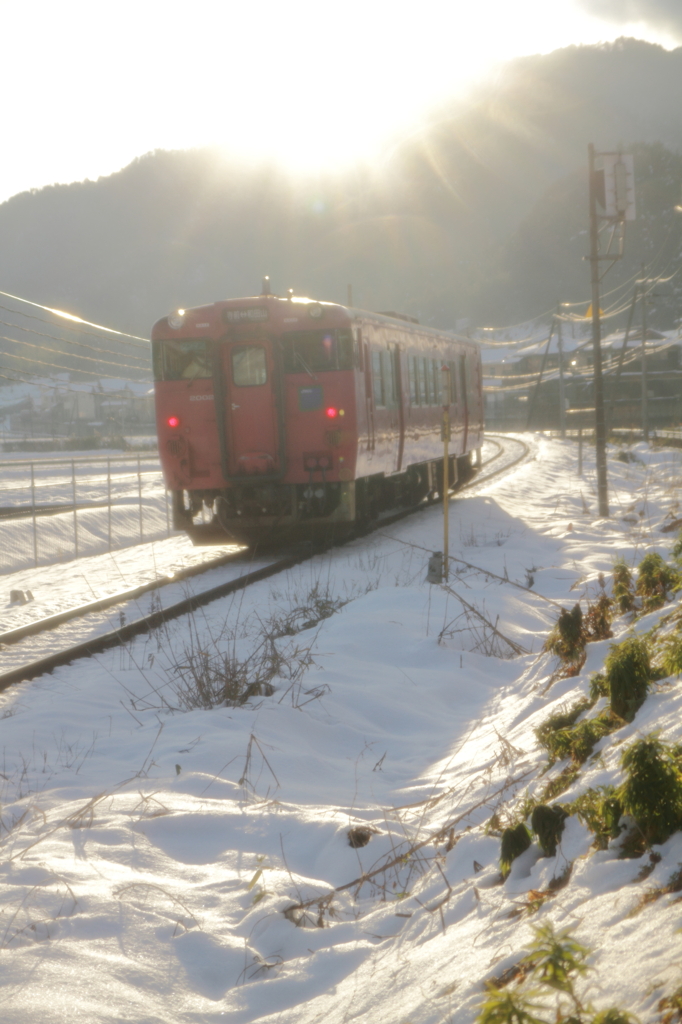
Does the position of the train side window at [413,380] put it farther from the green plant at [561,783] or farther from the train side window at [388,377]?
the green plant at [561,783]

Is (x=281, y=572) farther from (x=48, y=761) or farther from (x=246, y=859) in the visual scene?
(x=246, y=859)

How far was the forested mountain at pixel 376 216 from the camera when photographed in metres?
128

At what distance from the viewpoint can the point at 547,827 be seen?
2.78 metres

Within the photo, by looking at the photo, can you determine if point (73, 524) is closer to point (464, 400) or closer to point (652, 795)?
point (464, 400)

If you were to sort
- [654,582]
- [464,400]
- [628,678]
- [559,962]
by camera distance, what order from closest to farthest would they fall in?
1. [559,962]
2. [628,678]
3. [654,582]
4. [464,400]

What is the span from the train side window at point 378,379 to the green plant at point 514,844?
1110 cm

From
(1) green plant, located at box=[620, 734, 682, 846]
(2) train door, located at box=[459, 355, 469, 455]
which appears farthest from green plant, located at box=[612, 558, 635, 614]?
Result: (2) train door, located at box=[459, 355, 469, 455]

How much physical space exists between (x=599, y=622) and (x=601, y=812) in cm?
277

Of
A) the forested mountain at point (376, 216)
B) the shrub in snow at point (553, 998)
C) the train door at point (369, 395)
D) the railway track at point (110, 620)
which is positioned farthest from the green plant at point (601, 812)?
the forested mountain at point (376, 216)

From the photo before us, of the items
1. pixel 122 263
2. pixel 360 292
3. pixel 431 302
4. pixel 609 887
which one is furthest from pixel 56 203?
pixel 609 887

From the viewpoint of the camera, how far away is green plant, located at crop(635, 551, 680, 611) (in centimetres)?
→ 529

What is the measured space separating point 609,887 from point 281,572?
954 cm

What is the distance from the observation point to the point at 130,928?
292cm

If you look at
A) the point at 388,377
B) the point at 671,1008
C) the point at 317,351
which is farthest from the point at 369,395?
the point at 671,1008
